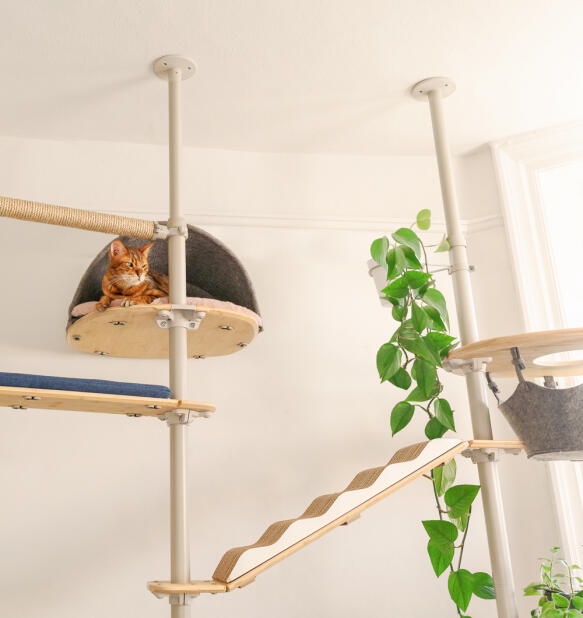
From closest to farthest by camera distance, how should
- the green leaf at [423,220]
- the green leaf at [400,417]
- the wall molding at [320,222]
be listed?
the green leaf at [400,417], the green leaf at [423,220], the wall molding at [320,222]

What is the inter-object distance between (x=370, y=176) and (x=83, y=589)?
166 cm

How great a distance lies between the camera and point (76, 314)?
Answer: 186 cm

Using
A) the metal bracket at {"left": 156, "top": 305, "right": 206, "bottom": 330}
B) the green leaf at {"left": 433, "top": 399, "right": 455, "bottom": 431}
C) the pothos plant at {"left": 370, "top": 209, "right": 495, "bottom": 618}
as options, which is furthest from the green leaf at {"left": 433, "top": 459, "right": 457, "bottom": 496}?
the metal bracket at {"left": 156, "top": 305, "right": 206, "bottom": 330}

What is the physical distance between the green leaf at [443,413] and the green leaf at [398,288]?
0.34 m

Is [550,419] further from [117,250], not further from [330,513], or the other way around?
[117,250]

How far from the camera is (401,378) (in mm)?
2084

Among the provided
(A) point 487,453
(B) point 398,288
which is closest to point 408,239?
(B) point 398,288

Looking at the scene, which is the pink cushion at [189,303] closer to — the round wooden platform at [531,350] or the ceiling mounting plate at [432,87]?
the round wooden platform at [531,350]

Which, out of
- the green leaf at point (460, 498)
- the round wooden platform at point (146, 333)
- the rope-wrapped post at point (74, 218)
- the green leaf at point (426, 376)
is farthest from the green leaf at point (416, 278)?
the rope-wrapped post at point (74, 218)

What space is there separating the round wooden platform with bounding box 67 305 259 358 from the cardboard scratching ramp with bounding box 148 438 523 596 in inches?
21.0

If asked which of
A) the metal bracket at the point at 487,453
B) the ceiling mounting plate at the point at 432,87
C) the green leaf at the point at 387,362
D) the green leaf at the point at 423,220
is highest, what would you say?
the ceiling mounting plate at the point at 432,87

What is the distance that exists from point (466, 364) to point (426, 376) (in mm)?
164

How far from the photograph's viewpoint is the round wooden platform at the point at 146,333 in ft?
5.87

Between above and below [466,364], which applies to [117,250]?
above
